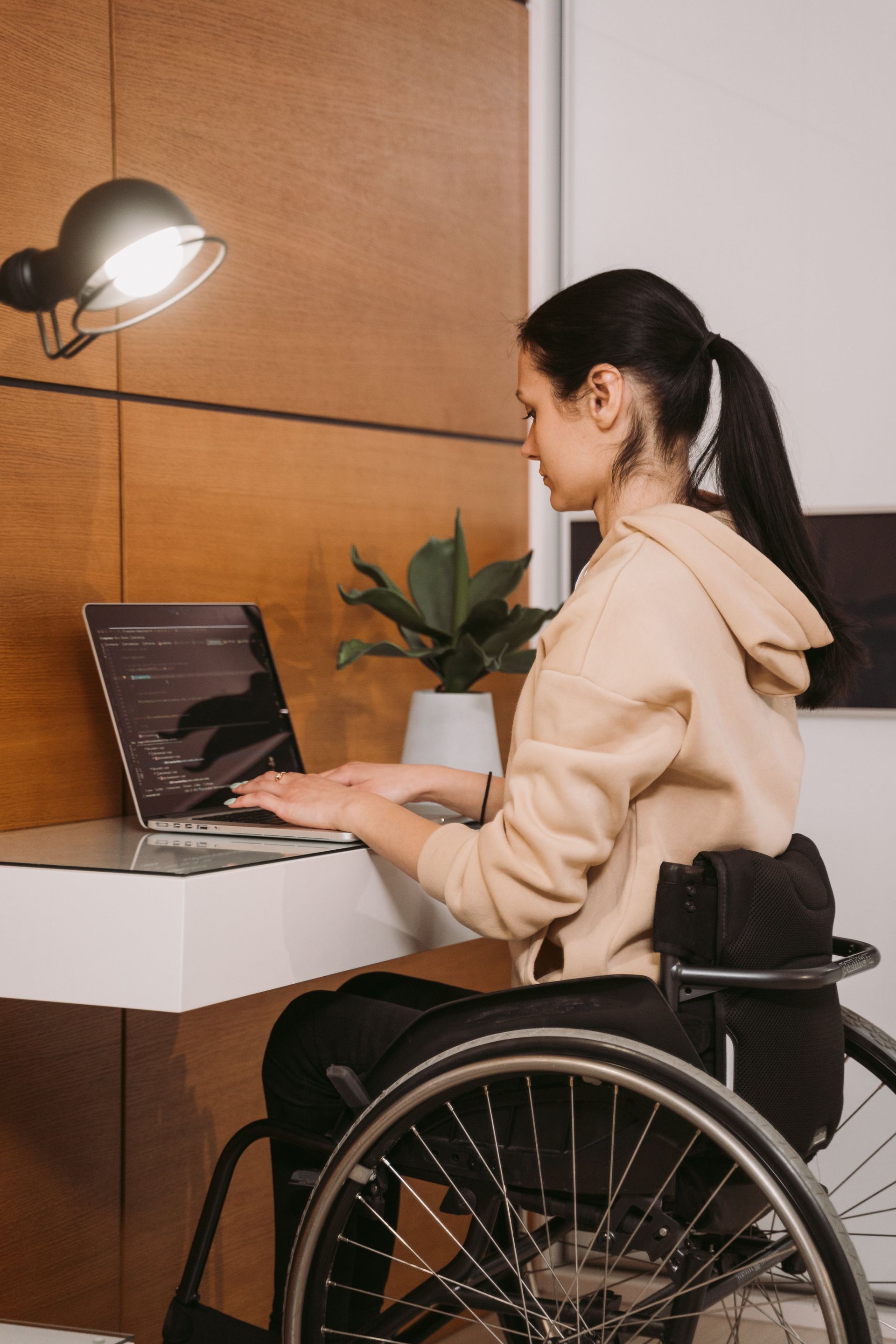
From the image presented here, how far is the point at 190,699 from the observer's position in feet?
5.30

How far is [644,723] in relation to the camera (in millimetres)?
1103

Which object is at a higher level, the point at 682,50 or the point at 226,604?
the point at 682,50

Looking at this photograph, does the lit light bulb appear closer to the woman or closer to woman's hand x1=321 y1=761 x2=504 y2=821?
the woman

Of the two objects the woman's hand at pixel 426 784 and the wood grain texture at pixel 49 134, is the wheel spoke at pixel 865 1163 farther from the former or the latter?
the wood grain texture at pixel 49 134

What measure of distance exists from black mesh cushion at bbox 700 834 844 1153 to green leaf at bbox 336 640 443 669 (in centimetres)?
88

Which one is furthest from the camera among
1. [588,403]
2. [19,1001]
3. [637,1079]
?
[19,1001]

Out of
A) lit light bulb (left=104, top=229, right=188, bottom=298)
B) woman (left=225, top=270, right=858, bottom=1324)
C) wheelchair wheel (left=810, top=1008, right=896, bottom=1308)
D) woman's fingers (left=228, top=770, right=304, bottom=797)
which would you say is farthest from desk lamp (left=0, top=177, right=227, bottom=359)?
wheelchair wheel (left=810, top=1008, right=896, bottom=1308)

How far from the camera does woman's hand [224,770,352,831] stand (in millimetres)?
1340

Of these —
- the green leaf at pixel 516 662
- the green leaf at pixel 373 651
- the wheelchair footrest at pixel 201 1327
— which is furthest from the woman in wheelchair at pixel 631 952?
the green leaf at pixel 516 662

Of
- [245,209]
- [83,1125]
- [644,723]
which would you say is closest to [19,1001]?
[83,1125]

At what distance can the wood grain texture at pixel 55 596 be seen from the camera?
1557 millimetres

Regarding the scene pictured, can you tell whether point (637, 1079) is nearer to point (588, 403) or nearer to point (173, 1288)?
point (588, 403)

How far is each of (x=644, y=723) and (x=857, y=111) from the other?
150cm

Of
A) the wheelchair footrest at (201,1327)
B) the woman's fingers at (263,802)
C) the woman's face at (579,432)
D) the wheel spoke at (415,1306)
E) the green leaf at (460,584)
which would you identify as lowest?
the wheelchair footrest at (201,1327)
